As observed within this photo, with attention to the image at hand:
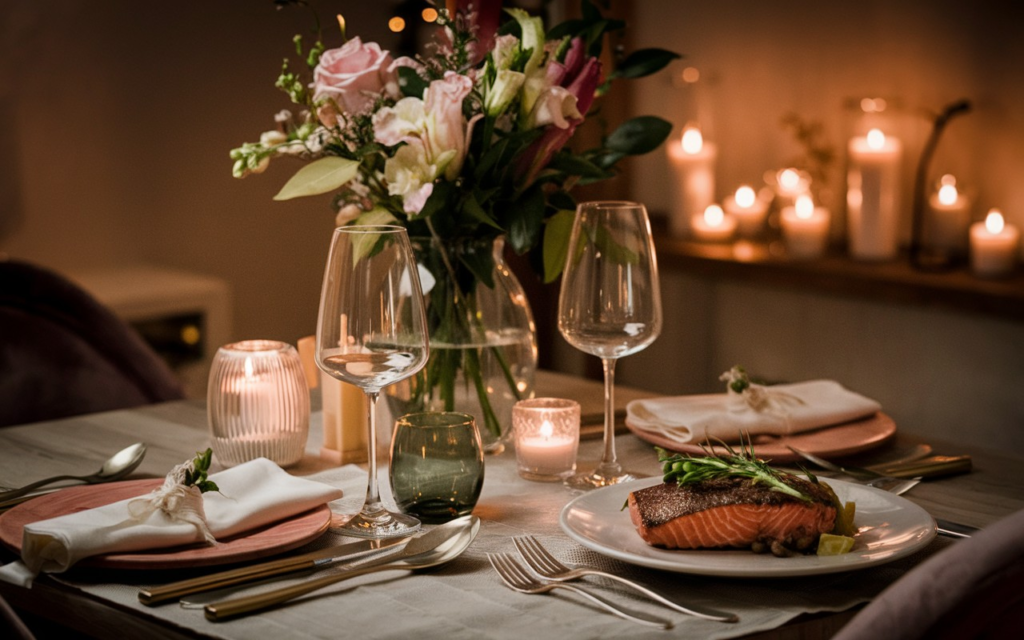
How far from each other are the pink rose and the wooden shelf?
1.83 meters

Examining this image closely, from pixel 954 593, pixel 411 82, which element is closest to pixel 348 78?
pixel 411 82

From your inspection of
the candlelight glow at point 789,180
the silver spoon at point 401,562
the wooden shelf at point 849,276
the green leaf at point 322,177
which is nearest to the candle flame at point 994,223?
the wooden shelf at point 849,276

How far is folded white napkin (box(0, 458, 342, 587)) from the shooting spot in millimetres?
921

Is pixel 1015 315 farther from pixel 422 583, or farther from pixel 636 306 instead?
pixel 422 583

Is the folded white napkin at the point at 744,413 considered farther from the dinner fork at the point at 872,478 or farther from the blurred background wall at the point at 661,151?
the blurred background wall at the point at 661,151

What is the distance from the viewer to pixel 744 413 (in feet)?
4.36

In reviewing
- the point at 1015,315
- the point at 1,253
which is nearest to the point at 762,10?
the point at 1015,315

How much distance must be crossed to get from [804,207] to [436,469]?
2271mm

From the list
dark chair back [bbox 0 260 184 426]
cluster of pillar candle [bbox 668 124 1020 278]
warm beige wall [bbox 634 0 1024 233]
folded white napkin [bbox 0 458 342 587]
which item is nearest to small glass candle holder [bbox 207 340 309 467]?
folded white napkin [bbox 0 458 342 587]

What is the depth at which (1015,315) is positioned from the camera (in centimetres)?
260

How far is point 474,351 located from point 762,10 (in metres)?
2.43

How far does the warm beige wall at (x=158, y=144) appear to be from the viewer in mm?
3543

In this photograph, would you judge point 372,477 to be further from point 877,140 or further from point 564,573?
point 877,140

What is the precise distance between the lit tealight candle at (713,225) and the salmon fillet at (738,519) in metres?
2.55
